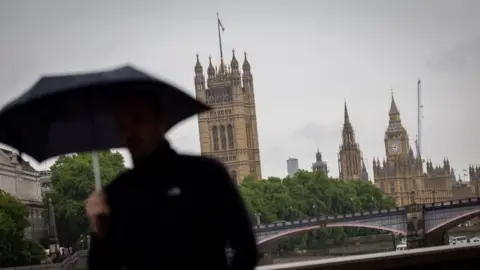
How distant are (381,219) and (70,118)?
70.1m

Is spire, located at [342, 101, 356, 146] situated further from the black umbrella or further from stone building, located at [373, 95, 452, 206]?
the black umbrella

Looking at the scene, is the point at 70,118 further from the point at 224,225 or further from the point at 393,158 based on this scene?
the point at 393,158

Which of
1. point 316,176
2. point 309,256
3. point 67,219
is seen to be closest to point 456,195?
point 316,176

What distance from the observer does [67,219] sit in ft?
214

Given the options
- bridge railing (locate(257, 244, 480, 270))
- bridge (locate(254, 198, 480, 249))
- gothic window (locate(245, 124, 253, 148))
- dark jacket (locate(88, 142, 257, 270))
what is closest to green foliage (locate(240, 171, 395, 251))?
bridge (locate(254, 198, 480, 249))

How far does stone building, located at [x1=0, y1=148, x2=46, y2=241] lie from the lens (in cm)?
7175

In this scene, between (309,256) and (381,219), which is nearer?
(381,219)

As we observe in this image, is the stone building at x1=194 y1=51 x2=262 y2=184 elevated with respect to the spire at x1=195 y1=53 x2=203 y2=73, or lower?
lower

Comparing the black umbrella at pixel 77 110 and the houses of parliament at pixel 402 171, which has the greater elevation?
the houses of parliament at pixel 402 171

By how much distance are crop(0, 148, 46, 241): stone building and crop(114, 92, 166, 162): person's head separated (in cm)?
6705

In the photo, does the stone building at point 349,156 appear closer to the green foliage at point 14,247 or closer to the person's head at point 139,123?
the green foliage at point 14,247

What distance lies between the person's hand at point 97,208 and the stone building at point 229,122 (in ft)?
417

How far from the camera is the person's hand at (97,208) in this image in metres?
3.30

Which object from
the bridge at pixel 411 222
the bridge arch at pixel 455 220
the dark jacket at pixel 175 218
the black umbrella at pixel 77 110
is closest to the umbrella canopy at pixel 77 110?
the black umbrella at pixel 77 110
